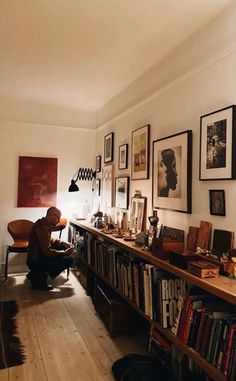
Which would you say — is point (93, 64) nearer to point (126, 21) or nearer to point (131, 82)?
point (131, 82)

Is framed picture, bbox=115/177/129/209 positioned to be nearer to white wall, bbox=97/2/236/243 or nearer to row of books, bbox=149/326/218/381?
white wall, bbox=97/2/236/243

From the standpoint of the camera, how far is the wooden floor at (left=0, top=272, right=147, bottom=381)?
7.28ft

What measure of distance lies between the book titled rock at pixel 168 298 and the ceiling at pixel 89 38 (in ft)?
6.70

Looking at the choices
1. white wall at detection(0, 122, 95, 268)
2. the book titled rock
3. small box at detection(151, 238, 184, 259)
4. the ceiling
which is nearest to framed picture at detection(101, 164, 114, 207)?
white wall at detection(0, 122, 95, 268)

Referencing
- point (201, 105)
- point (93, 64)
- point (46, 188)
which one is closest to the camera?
point (201, 105)

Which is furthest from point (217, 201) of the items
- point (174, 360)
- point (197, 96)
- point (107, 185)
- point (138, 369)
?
point (107, 185)

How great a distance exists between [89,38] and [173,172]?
1.44m

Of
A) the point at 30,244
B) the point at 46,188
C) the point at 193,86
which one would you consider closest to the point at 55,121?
the point at 46,188

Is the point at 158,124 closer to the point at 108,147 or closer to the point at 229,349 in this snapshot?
the point at 108,147

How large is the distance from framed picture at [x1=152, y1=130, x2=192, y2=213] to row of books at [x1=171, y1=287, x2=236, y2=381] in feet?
2.62

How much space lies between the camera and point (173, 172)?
8.96 ft

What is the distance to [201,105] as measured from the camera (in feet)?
7.88

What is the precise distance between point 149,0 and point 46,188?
332cm

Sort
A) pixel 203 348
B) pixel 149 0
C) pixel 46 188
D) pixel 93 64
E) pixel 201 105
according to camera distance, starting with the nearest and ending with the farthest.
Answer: pixel 203 348 < pixel 149 0 < pixel 201 105 < pixel 93 64 < pixel 46 188
